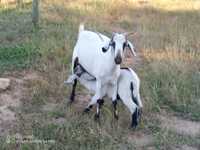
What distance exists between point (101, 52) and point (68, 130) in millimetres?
988

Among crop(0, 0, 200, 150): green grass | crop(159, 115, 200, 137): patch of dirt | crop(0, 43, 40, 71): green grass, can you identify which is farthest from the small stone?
crop(159, 115, 200, 137): patch of dirt

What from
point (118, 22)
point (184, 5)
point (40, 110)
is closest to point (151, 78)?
point (40, 110)

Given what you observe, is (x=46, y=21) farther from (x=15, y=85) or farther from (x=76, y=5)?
(x=15, y=85)

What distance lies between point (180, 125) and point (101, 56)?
1342 mm

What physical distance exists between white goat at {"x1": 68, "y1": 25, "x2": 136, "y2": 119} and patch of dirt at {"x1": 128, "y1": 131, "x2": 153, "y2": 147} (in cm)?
50

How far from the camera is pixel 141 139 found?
242 inches

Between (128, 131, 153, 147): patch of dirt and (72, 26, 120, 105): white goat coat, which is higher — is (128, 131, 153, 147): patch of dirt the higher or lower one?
the lower one

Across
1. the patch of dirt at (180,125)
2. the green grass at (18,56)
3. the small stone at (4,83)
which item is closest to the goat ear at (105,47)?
the patch of dirt at (180,125)

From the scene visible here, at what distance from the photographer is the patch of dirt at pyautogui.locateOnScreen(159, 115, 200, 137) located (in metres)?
6.40

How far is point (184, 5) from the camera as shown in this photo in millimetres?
11859

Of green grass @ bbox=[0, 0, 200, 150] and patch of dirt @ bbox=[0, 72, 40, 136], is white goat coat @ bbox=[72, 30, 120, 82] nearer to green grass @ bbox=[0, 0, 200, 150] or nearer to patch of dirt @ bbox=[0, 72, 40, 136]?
green grass @ bbox=[0, 0, 200, 150]

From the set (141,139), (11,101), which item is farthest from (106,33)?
(141,139)

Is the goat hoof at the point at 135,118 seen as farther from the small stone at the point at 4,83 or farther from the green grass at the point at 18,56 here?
the green grass at the point at 18,56

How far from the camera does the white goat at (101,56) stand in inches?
230
